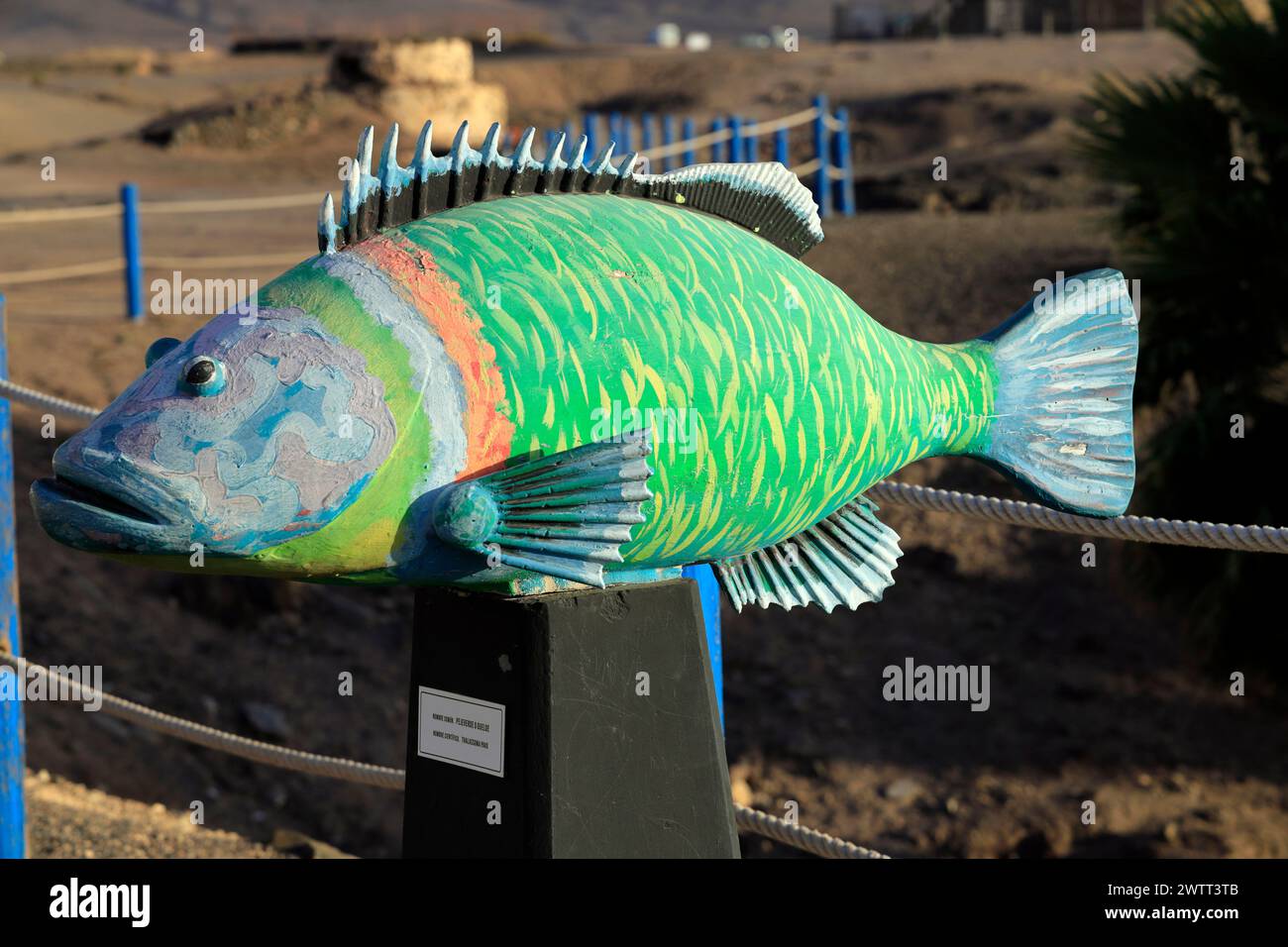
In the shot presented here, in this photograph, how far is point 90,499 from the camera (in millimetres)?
1799

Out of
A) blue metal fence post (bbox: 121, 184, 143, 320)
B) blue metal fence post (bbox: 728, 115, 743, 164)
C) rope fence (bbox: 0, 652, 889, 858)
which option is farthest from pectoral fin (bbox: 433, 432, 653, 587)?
blue metal fence post (bbox: 728, 115, 743, 164)

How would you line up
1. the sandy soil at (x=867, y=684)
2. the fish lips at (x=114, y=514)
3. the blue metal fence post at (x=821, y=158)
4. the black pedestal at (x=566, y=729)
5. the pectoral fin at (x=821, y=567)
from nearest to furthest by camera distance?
the fish lips at (x=114, y=514) → the black pedestal at (x=566, y=729) → the pectoral fin at (x=821, y=567) → the sandy soil at (x=867, y=684) → the blue metal fence post at (x=821, y=158)

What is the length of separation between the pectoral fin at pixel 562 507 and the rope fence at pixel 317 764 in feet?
3.27

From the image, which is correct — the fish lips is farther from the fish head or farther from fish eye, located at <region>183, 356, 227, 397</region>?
fish eye, located at <region>183, 356, 227, 397</region>

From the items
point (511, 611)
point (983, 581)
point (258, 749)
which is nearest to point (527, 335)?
point (511, 611)

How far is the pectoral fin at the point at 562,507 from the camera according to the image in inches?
72.7

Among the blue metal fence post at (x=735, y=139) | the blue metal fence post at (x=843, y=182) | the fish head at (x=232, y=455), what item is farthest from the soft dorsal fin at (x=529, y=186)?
the blue metal fence post at (x=843, y=182)

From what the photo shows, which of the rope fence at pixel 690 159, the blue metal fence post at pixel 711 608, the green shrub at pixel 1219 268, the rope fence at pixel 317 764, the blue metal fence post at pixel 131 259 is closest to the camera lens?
the blue metal fence post at pixel 711 608

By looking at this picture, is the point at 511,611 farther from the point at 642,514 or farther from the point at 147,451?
the point at 147,451

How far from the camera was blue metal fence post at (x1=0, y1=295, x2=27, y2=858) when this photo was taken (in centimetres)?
383

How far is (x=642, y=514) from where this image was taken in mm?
1928

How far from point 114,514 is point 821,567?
100 cm

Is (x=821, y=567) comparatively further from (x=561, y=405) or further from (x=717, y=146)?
(x=717, y=146)

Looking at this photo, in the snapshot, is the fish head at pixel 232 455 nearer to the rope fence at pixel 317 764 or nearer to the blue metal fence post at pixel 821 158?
the rope fence at pixel 317 764
